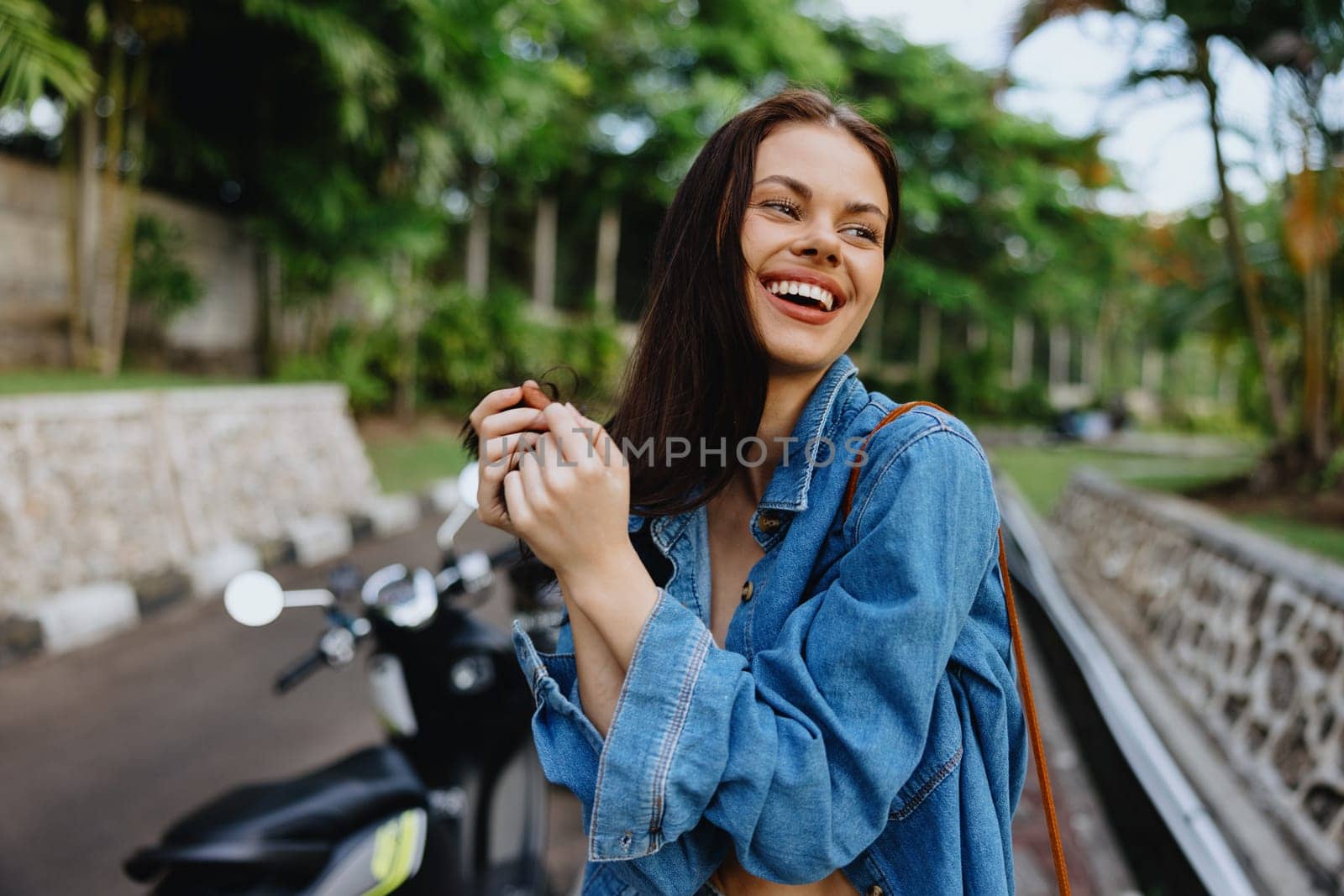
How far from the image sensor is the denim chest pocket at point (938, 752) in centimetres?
85

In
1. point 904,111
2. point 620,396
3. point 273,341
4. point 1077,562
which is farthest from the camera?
point 904,111

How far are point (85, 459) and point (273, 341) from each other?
210 inches

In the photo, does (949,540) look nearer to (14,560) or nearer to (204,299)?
(14,560)

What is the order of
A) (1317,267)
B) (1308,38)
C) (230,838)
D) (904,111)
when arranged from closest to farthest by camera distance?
(230,838), (1308,38), (1317,267), (904,111)

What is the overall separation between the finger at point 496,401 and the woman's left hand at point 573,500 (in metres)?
0.11

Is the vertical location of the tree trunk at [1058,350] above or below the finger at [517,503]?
above

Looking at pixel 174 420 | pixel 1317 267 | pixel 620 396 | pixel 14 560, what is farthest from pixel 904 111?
pixel 620 396

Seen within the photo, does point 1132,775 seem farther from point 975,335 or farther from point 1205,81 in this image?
point 975,335

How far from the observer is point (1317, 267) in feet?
17.8

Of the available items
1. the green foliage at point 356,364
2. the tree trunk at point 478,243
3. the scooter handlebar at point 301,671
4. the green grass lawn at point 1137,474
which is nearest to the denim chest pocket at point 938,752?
the scooter handlebar at point 301,671

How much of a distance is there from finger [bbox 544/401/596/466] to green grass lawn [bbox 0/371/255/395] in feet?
18.3

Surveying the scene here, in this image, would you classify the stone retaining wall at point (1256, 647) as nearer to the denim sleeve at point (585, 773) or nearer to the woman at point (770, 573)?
the woman at point (770, 573)

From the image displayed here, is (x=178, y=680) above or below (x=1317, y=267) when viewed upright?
below

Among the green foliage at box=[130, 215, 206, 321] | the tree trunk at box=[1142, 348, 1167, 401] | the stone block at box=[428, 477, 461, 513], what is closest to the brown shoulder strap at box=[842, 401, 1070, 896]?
the stone block at box=[428, 477, 461, 513]
